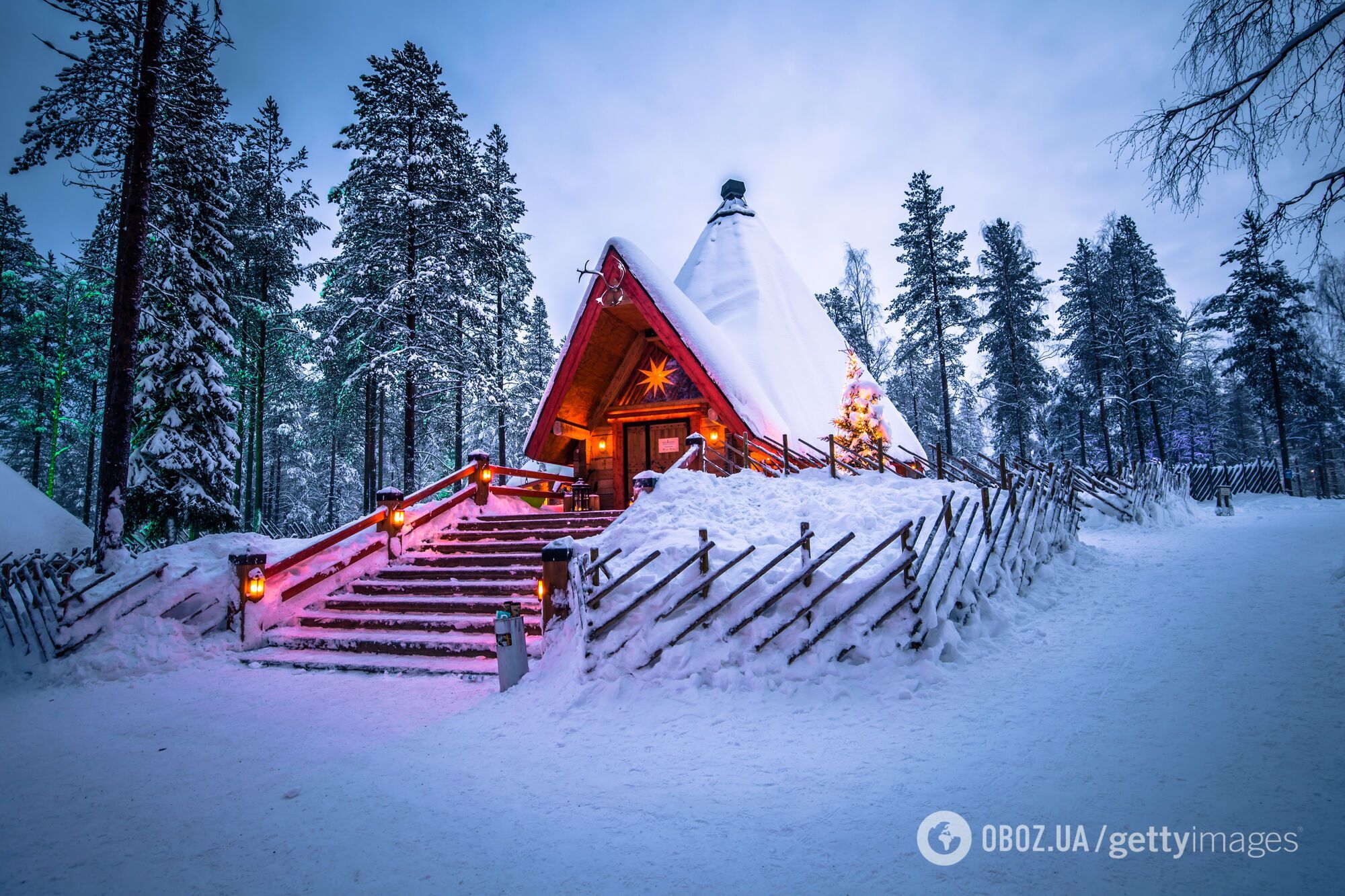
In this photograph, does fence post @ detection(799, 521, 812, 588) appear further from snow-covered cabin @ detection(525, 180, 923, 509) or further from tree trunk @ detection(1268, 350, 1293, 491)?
tree trunk @ detection(1268, 350, 1293, 491)

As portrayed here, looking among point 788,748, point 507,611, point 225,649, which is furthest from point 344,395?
point 788,748

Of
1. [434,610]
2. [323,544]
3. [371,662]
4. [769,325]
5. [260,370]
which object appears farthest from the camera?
[260,370]

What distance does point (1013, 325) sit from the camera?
87.0 ft

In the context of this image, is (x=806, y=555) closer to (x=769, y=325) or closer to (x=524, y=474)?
(x=524, y=474)

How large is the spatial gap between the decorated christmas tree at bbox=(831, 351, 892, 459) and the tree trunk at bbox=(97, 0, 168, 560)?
42.9 ft

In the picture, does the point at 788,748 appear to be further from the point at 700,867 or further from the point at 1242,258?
the point at 1242,258

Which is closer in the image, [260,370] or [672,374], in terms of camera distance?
[672,374]

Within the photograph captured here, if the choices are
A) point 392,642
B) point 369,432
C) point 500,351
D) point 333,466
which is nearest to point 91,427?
point 333,466

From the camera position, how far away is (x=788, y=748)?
13.0 feet

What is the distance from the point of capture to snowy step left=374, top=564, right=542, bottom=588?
28.5 ft

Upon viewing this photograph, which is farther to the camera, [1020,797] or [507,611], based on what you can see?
[507,611]

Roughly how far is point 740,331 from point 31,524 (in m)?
18.0

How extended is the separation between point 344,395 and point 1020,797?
20.9m

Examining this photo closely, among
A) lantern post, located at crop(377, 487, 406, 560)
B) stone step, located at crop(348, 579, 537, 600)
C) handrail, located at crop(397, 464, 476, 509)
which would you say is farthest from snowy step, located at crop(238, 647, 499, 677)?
handrail, located at crop(397, 464, 476, 509)
